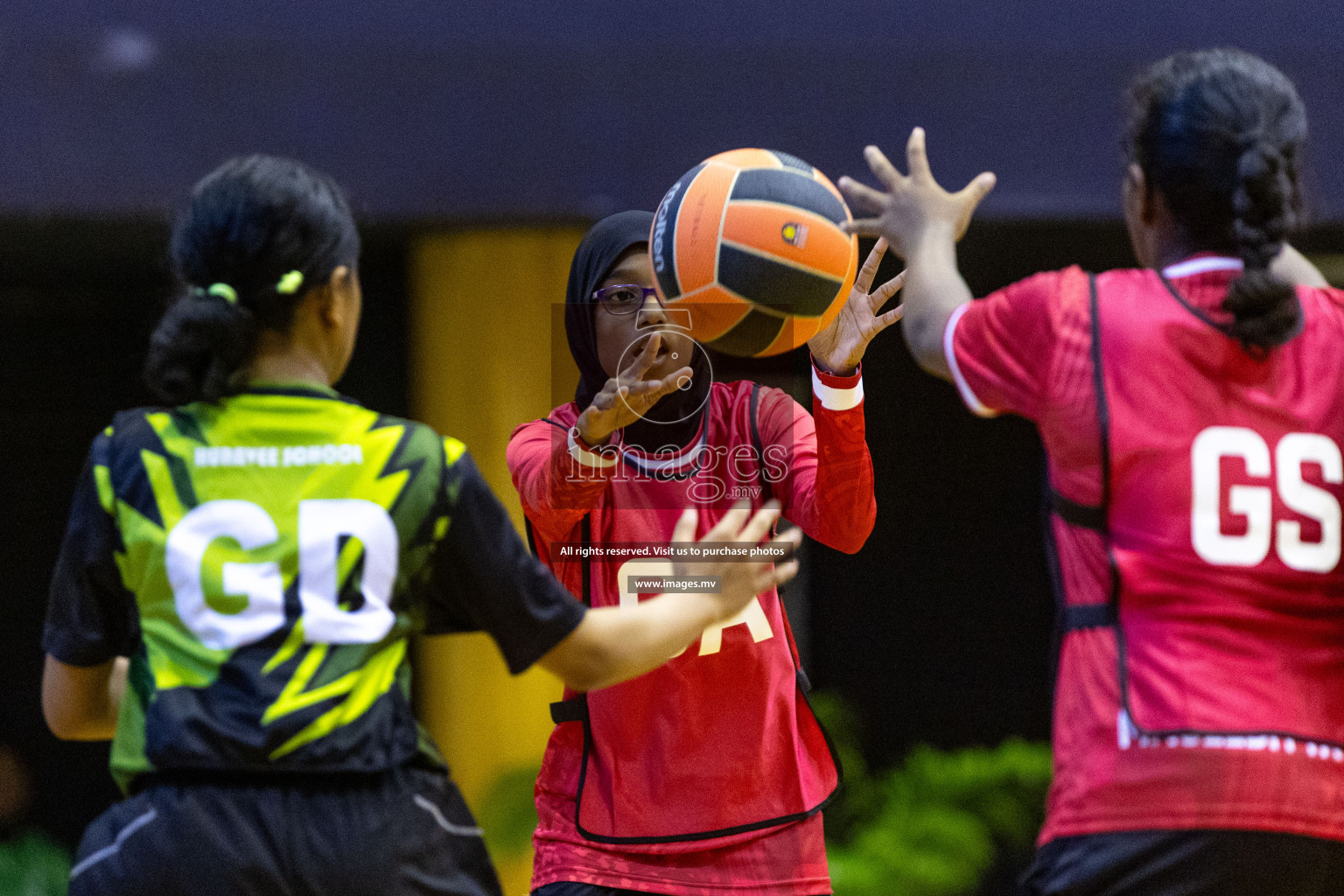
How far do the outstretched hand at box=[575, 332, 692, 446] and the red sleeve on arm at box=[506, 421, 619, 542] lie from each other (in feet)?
0.19

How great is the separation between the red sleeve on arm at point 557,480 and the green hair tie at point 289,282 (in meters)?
0.75

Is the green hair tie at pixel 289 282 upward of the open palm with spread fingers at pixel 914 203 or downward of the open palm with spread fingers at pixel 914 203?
downward

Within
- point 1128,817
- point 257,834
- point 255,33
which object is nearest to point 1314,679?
point 1128,817

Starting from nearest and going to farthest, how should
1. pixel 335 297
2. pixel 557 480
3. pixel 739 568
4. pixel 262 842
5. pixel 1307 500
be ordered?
pixel 262 842, pixel 1307 500, pixel 335 297, pixel 739 568, pixel 557 480

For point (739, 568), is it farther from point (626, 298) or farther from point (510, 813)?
point (510, 813)

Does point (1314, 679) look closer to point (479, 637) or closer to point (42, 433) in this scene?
point (479, 637)

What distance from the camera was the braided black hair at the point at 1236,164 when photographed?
2062 mm

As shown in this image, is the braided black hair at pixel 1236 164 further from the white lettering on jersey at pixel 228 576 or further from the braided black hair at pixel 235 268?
the white lettering on jersey at pixel 228 576

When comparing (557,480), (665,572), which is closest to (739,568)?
(665,572)

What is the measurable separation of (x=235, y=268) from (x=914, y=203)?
1.10 m

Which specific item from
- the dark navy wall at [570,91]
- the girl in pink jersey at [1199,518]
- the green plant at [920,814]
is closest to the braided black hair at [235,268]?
the girl in pink jersey at [1199,518]

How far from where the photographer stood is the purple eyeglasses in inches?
111

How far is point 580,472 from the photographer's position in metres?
2.71

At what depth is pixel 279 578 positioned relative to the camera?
78.7 inches
